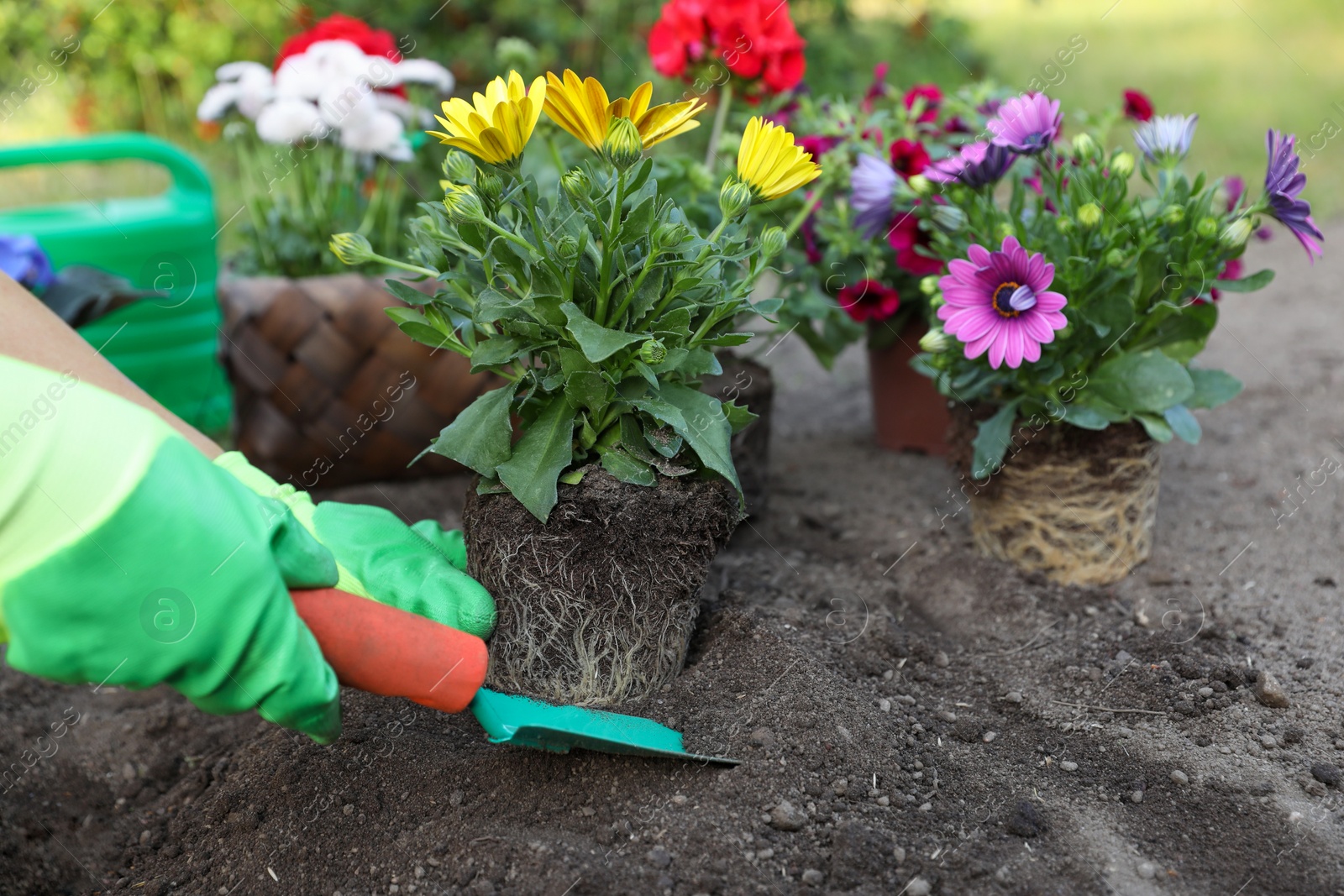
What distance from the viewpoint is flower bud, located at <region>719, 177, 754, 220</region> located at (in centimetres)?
118

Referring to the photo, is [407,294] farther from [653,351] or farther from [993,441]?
[993,441]

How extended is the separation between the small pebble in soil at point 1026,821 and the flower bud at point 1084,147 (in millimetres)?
932

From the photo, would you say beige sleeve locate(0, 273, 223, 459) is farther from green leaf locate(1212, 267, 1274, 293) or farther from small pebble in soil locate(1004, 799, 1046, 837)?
green leaf locate(1212, 267, 1274, 293)

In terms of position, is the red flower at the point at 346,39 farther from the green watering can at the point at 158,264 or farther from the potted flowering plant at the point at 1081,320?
the potted flowering plant at the point at 1081,320

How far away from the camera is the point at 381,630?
116 centimetres

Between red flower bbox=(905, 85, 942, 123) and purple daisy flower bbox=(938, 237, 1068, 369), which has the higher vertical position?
red flower bbox=(905, 85, 942, 123)

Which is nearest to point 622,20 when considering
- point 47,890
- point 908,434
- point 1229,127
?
point 1229,127

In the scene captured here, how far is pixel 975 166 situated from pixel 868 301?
21.6 inches

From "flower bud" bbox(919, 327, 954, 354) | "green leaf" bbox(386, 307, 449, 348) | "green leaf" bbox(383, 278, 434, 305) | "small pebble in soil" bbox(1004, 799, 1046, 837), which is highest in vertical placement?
"flower bud" bbox(919, 327, 954, 354)

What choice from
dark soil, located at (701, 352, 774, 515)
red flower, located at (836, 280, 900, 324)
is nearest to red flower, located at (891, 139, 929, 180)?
red flower, located at (836, 280, 900, 324)

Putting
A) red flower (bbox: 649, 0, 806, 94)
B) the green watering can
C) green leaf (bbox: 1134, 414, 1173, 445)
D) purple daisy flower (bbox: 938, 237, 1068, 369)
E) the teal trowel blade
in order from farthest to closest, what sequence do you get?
the green watering can < red flower (bbox: 649, 0, 806, 94) < green leaf (bbox: 1134, 414, 1173, 445) < purple daisy flower (bbox: 938, 237, 1068, 369) < the teal trowel blade

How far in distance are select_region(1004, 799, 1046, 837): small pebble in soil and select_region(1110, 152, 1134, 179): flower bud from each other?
907mm

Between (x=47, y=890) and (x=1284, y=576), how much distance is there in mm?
1851

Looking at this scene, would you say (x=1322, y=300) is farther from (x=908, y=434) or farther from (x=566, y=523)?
(x=566, y=523)
